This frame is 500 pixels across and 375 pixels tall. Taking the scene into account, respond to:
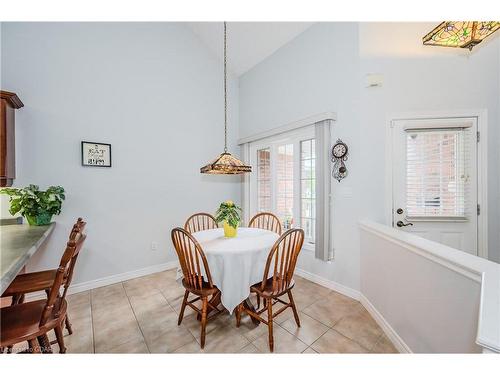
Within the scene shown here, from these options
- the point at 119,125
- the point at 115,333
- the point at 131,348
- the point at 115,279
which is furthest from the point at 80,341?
the point at 119,125

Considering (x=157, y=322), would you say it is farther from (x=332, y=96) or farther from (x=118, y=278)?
(x=332, y=96)

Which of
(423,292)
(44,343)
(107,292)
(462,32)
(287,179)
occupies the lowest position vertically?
(107,292)

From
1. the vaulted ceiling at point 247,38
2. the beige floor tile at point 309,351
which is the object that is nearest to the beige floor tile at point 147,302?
the beige floor tile at point 309,351

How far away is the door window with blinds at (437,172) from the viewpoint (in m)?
2.30

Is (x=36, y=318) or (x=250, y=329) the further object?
(x=250, y=329)

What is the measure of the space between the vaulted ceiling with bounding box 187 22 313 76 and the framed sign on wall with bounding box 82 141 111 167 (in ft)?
7.90

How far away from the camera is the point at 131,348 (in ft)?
5.50

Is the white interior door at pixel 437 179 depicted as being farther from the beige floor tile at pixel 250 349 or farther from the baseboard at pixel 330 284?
the beige floor tile at pixel 250 349

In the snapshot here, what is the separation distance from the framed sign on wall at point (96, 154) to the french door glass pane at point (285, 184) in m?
2.47

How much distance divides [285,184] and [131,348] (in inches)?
105

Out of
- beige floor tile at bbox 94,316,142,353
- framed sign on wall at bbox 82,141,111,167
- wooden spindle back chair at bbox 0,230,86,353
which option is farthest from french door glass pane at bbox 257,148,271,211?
wooden spindle back chair at bbox 0,230,86,353

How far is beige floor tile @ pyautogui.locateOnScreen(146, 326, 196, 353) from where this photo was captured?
1672mm

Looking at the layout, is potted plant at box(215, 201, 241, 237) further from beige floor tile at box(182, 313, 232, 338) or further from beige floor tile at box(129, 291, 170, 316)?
beige floor tile at box(129, 291, 170, 316)
